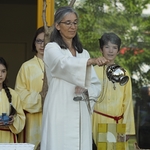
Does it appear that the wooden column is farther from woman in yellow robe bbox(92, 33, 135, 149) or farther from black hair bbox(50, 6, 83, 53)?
black hair bbox(50, 6, 83, 53)

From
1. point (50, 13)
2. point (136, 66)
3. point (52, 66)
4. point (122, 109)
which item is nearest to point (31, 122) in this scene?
point (122, 109)

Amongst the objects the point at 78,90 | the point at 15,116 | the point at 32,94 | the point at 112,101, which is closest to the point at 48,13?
the point at 32,94

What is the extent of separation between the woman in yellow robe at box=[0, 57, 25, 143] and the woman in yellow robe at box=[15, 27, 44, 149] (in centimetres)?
14

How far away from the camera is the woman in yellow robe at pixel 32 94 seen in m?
5.07

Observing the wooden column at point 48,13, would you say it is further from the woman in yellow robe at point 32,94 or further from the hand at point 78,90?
the hand at point 78,90

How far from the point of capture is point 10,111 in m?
4.84

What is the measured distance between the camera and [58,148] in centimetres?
377

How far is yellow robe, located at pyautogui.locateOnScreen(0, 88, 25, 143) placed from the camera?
4812mm

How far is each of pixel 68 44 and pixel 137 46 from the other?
151 inches

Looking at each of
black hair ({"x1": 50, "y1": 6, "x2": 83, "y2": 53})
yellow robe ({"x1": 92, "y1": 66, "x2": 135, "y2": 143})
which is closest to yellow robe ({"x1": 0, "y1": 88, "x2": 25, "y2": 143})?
yellow robe ({"x1": 92, "y1": 66, "x2": 135, "y2": 143})

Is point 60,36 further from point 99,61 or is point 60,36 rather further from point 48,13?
point 48,13

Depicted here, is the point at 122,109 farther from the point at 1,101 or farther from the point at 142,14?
the point at 142,14

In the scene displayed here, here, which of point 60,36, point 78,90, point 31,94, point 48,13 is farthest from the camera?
point 48,13

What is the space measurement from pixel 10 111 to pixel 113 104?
887mm
